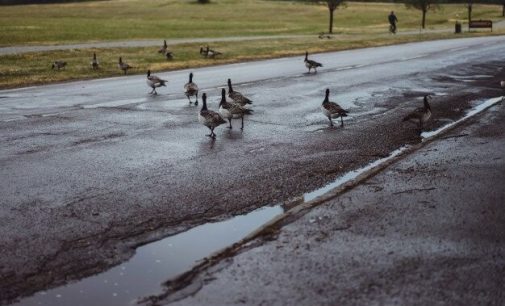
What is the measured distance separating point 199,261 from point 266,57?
89.8 feet

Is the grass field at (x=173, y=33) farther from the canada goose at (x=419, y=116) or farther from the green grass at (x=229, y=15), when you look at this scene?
the canada goose at (x=419, y=116)

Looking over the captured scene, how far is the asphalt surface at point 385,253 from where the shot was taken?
17.6 ft

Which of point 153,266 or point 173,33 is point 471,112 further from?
point 173,33

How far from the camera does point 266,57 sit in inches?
1294

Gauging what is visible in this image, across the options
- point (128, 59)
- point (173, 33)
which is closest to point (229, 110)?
point (128, 59)

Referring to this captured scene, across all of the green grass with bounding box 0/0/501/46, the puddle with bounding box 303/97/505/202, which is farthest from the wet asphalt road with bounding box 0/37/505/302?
the green grass with bounding box 0/0/501/46

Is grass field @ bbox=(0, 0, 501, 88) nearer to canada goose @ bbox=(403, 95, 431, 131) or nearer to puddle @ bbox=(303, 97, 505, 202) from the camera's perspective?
canada goose @ bbox=(403, 95, 431, 131)

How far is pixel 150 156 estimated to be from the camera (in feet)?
34.7

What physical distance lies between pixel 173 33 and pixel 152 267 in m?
52.0

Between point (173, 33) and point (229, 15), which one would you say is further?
point (229, 15)

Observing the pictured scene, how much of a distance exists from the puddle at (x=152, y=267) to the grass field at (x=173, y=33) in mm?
16544

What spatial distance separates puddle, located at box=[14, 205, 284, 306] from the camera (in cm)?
541

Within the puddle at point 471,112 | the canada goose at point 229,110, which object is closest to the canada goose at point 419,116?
the puddle at point 471,112

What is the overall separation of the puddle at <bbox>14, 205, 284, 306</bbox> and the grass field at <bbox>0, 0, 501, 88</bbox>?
16.5m
